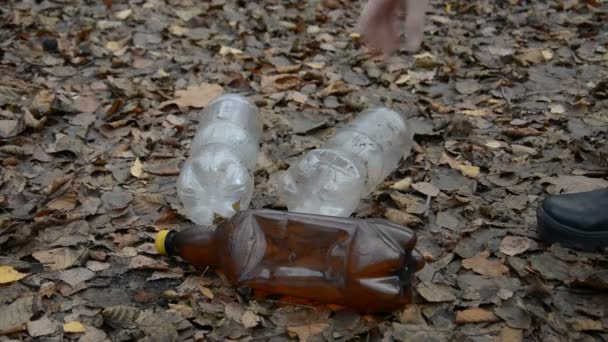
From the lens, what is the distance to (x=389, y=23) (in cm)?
238

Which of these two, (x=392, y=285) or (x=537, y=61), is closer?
(x=392, y=285)

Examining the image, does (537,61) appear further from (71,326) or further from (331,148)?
(71,326)

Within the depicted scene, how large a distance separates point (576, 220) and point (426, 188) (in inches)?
25.1

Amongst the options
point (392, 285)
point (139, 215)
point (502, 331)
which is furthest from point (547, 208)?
point (139, 215)

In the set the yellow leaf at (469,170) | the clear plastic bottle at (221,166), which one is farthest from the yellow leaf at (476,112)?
the clear plastic bottle at (221,166)

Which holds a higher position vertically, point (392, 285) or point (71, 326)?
point (392, 285)

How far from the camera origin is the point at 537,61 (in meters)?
4.11

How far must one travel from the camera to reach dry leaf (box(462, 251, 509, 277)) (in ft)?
7.50

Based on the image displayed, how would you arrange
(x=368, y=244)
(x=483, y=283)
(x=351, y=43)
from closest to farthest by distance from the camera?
(x=368, y=244), (x=483, y=283), (x=351, y=43)

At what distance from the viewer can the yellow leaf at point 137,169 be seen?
9.59 feet

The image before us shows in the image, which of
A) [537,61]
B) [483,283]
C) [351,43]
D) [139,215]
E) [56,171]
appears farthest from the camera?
[351,43]

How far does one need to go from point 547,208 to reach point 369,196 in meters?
0.68

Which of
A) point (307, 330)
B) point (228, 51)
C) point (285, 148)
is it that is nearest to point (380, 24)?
point (285, 148)

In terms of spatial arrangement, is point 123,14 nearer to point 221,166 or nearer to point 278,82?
point 278,82
